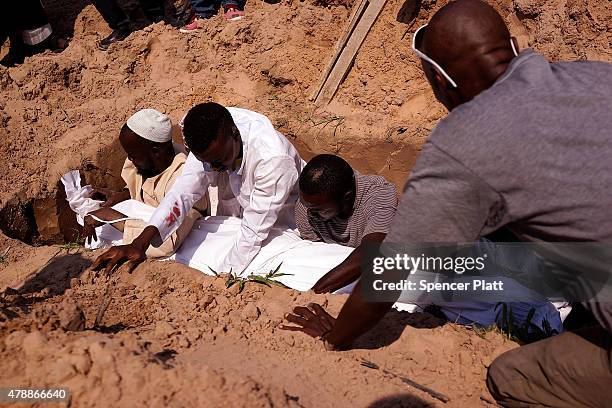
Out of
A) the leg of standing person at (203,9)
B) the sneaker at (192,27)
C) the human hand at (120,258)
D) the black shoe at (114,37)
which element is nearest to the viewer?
the human hand at (120,258)

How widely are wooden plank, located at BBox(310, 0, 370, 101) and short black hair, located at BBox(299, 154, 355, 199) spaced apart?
2.83 metres

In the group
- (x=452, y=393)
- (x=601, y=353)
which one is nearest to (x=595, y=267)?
(x=601, y=353)

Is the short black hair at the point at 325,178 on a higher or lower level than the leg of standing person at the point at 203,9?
higher

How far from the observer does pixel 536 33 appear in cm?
571

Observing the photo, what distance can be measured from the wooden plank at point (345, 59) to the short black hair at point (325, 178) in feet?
9.14

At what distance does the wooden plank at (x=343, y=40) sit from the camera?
245 inches

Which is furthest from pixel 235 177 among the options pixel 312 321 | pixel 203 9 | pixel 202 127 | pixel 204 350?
pixel 203 9

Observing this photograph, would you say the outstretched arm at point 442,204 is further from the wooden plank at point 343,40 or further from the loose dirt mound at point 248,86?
the wooden plank at point 343,40

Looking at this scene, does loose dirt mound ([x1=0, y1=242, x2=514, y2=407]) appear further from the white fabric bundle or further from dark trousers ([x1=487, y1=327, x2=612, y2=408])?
the white fabric bundle

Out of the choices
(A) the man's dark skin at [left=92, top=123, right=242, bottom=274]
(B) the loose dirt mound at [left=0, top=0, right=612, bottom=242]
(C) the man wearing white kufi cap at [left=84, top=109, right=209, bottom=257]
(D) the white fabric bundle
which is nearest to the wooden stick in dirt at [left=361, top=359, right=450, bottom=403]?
(A) the man's dark skin at [left=92, top=123, right=242, bottom=274]

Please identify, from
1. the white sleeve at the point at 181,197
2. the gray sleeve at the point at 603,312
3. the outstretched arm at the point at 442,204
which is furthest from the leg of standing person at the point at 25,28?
the gray sleeve at the point at 603,312

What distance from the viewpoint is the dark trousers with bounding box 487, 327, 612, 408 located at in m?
2.24

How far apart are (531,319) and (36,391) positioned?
244cm

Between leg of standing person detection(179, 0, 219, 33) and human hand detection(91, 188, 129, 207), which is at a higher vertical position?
leg of standing person detection(179, 0, 219, 33)
